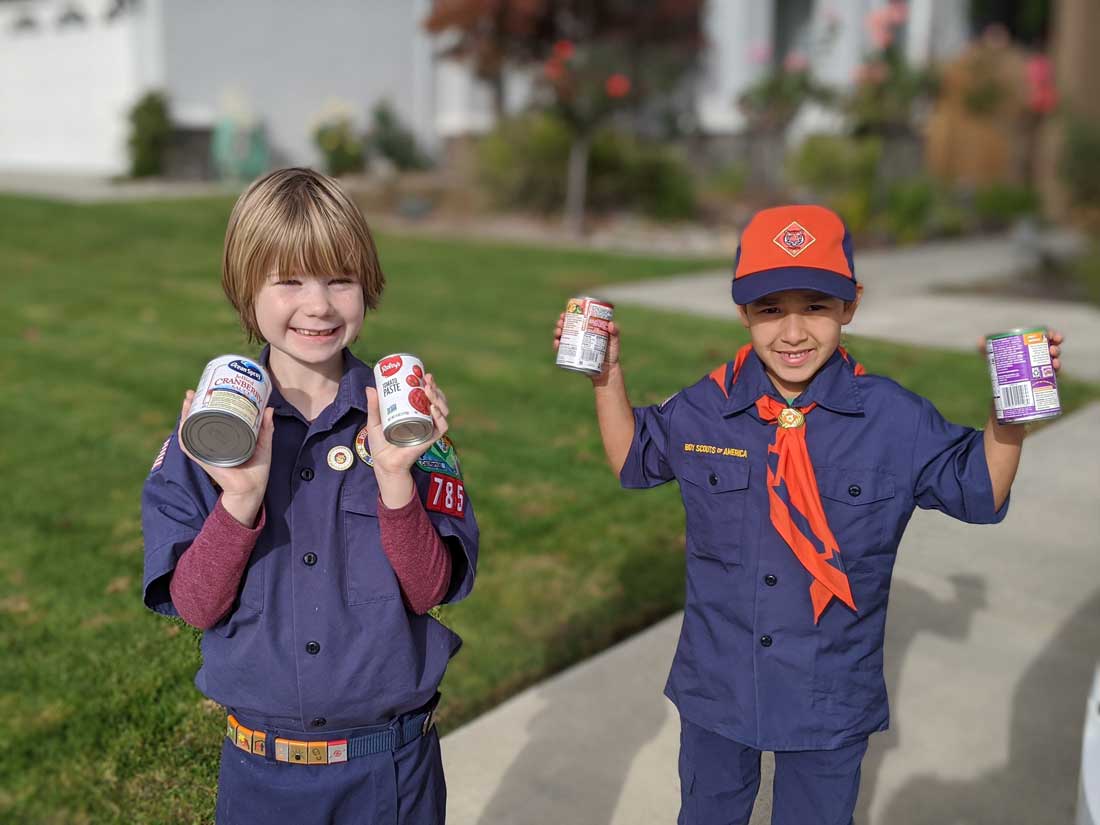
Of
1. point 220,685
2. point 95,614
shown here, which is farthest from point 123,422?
point 220,685

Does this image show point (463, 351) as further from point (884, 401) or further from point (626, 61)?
point (626, 61)

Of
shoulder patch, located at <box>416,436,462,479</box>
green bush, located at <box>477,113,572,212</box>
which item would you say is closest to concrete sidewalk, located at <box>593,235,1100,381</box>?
green bush, located at <box>477,113,572,212</box>

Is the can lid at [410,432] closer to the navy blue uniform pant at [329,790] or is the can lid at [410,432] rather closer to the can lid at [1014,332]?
the navy blue uniform pant at [329,790]

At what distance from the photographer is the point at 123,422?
5594mm

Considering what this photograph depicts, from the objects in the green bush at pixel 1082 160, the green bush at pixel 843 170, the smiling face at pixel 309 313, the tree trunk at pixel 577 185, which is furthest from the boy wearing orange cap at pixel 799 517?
the green bush at pixel 1082 160

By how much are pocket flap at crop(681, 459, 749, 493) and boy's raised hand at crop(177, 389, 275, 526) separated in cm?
80

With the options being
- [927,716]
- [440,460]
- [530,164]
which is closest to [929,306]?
[927,716]

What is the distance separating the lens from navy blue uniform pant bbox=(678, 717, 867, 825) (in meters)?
2.08

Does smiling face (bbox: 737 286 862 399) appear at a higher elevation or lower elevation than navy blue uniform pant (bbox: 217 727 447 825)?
higher

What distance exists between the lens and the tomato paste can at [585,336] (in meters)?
2.02

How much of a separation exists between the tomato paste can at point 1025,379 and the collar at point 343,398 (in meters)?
0.99

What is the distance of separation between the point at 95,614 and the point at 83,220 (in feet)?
31.1

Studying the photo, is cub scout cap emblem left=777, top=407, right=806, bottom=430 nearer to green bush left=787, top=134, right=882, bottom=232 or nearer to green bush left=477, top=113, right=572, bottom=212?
green bush left=477, top=113, right=572, bottom=212

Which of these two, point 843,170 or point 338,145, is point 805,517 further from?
point 338,145
